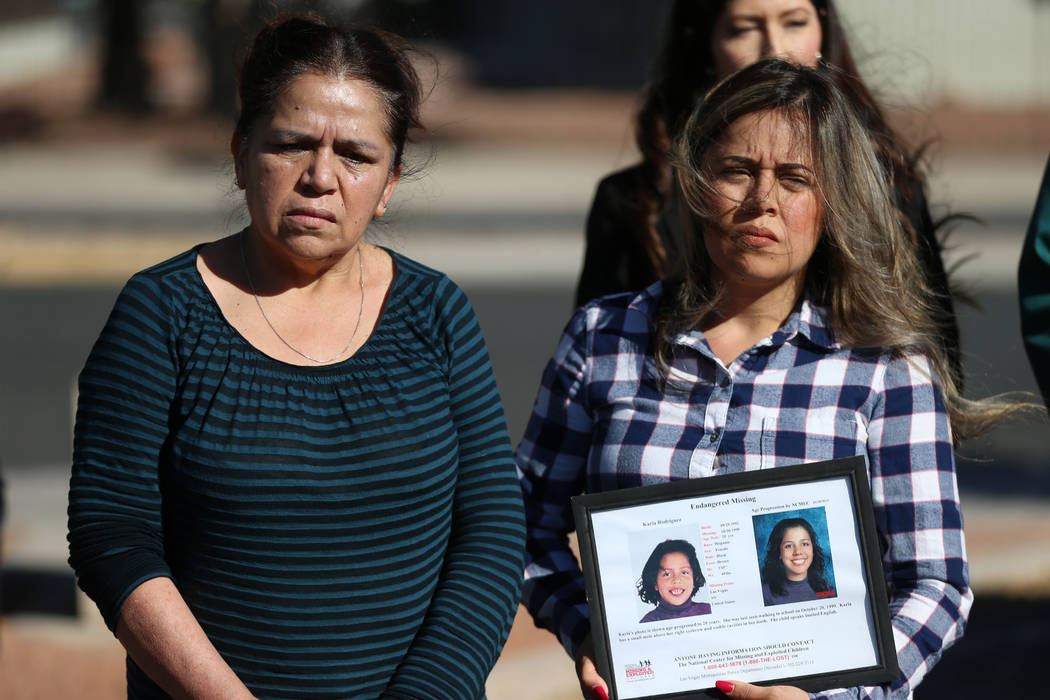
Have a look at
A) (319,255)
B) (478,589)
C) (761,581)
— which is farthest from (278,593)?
(761,581)

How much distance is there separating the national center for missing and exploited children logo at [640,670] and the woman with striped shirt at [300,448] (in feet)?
0.80

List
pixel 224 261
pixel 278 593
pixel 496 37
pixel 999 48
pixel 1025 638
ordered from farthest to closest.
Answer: pixel 496 37
pixel 999 48
pixel 1025 638
pixel 224 261
pixel 278 593

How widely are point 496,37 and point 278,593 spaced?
34.7 meters

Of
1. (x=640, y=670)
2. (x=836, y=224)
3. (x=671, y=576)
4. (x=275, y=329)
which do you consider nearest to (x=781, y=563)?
(x=671, y=576)

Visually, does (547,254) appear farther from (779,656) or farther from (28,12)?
(28,12)

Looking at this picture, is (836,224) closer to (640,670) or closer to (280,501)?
(640,670)

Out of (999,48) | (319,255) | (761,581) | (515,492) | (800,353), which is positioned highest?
(999,48)

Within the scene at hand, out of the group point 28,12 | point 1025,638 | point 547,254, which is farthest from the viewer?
point 28,12

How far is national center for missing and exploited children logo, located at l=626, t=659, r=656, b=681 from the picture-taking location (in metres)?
2.29

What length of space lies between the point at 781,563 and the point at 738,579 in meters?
0.08

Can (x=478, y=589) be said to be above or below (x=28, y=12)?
below

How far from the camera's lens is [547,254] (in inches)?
575

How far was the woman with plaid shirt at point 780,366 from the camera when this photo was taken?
7.79 ft

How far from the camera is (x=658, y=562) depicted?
90.2 inches
